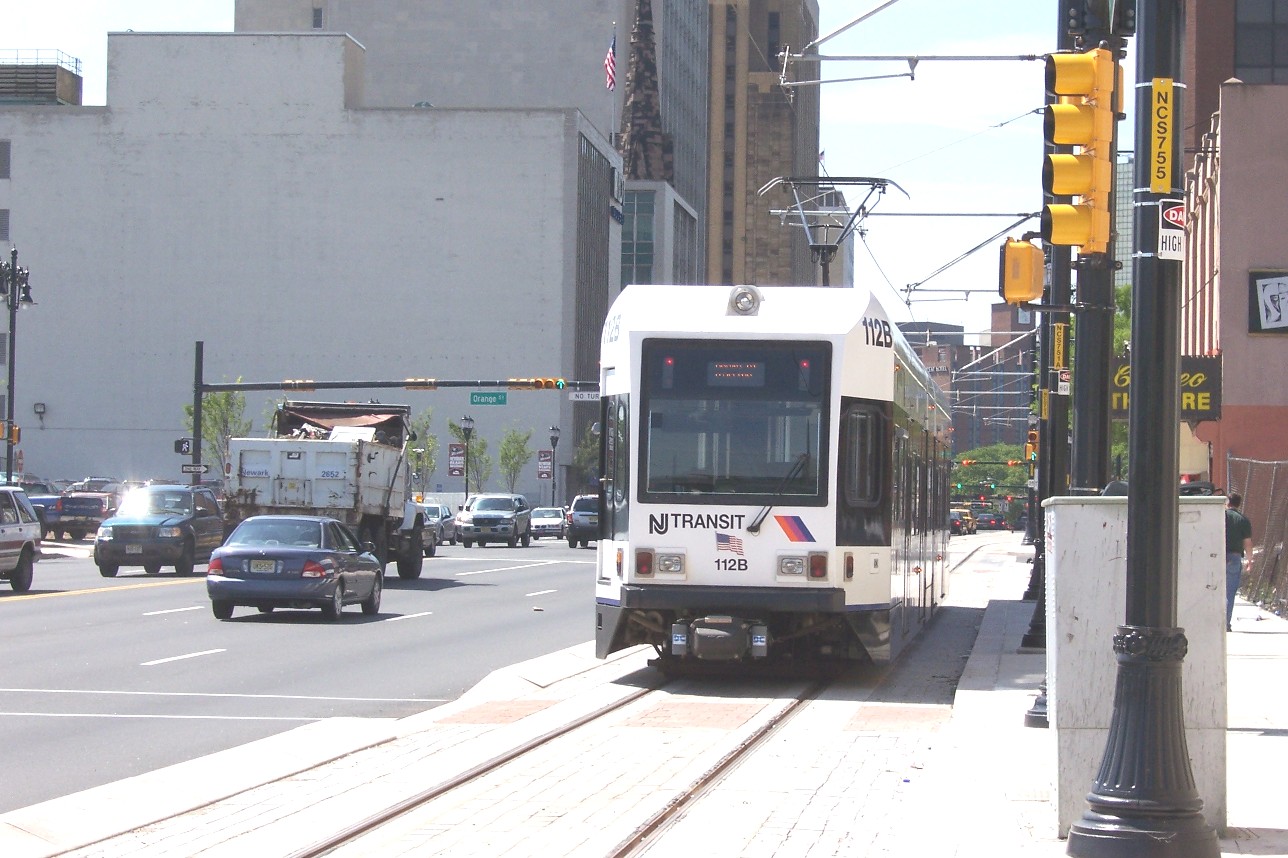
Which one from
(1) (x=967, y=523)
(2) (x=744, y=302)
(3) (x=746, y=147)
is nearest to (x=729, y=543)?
(2) (x=744, y=302)

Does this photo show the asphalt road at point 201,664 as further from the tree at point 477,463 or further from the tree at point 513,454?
the tree at point 513,454

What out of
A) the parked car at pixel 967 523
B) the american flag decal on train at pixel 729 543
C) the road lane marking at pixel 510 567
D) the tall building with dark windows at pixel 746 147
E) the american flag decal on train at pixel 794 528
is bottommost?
the parked car at pixel 967 523

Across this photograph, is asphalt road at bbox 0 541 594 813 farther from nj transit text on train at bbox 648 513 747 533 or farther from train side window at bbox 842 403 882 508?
train side window at bbox 842 403 882 508

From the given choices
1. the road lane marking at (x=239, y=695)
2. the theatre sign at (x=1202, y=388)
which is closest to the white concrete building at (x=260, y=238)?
the theatre sign at (x=1202, y=388)

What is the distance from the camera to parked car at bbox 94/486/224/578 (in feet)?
113

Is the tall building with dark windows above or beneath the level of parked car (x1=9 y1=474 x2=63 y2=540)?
above

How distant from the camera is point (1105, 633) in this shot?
829 centimetres

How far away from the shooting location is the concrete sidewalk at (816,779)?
846cm

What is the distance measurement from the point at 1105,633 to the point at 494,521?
52.2m

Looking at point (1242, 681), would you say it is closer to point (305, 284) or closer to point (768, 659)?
point (768, 659)

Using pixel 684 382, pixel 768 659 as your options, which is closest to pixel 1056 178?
pixel 684 382

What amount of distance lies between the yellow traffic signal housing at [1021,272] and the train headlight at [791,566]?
4.86 metres

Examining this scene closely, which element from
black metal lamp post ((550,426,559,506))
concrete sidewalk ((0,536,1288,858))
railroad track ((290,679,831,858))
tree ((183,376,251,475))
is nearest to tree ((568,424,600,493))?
black metal lamp post ((550,426,559,506))

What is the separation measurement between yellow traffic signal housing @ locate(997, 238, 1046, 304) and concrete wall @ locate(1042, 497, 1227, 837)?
2355mm
